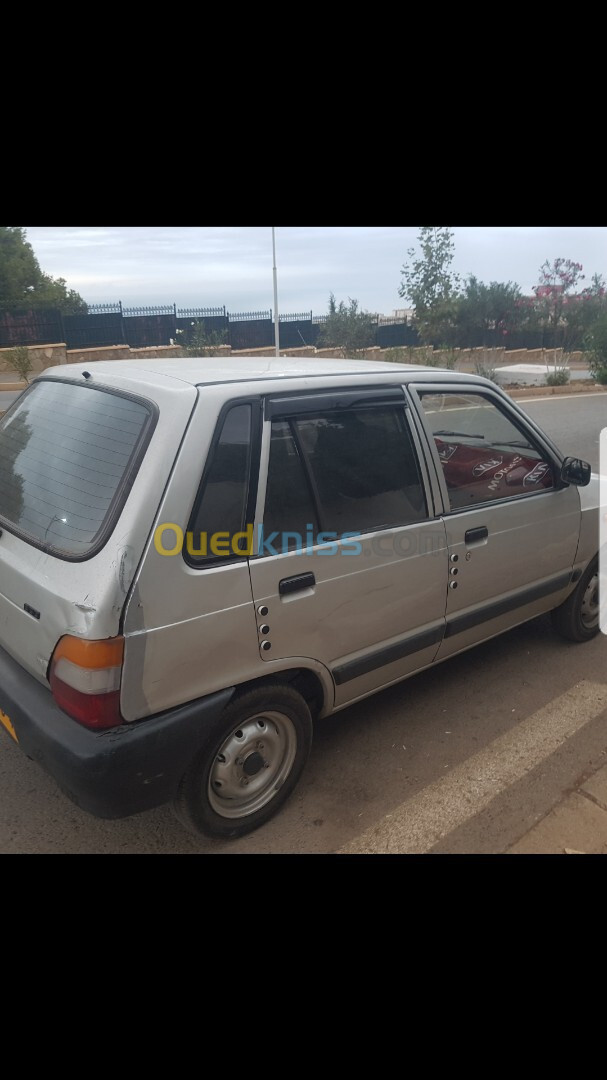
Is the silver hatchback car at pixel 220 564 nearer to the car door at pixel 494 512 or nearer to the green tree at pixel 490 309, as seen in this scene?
the car door at pixel 494 512

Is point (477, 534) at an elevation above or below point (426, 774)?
above

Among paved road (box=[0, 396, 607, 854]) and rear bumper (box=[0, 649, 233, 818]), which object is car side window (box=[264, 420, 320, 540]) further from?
paved road (box=[0, 396, 607, 854])

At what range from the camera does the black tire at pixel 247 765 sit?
86.4 inches

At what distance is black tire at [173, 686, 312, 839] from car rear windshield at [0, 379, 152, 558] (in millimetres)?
789

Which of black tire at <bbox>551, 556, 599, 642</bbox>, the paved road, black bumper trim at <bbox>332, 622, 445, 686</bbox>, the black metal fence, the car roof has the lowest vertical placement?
the paved road

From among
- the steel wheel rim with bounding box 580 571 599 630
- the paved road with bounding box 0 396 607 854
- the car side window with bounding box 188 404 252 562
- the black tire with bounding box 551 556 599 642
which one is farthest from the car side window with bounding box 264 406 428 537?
the steel wheel rim with bounding box 580 571 599 630

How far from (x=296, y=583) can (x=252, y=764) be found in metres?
0.71

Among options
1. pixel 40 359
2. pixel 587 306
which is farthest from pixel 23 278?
pixel 587 306

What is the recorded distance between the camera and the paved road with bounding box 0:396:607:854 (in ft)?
7.97

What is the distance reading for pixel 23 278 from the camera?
37.3 m

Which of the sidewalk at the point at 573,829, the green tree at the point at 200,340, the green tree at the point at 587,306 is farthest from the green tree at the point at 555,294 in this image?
the sidewalk at the point at 573,829

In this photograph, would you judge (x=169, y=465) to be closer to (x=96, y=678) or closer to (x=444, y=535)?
(x=96, y=678)

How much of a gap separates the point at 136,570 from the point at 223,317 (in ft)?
82.4

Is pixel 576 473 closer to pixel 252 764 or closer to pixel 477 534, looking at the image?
pixel 477 534
